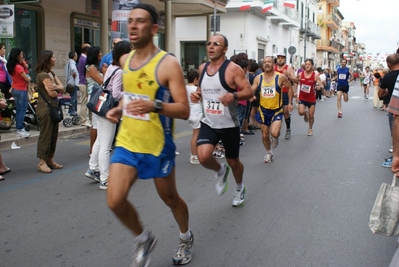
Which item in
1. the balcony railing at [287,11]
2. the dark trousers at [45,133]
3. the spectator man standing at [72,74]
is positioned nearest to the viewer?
the dark trousers at [45,133]

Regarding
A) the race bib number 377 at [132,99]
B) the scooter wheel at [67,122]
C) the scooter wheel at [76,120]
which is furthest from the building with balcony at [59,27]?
the race bib number 377 at [132,99]

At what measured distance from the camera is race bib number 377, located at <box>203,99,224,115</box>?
17.4 feet

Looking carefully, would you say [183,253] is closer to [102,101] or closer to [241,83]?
[241,83]

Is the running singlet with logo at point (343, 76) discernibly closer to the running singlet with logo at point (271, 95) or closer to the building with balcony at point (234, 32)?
the running singlet with logo at point (271, 95)

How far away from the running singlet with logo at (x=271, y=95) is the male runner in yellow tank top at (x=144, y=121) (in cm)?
474

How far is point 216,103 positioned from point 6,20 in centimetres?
592

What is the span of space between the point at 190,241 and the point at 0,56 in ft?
26.6

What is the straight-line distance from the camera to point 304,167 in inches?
305

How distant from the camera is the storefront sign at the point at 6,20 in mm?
9148

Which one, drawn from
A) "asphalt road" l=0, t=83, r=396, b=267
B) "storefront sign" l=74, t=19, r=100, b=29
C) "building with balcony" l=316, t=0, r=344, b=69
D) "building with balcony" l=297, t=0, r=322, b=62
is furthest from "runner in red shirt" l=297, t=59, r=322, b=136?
"building with balcony" l=316, t=0, r=344, b=69

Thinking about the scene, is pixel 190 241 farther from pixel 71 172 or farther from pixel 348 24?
pixel 348 24

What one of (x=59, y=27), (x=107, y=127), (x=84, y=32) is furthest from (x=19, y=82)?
(x=84, y=32)

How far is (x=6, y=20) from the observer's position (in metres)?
9.20

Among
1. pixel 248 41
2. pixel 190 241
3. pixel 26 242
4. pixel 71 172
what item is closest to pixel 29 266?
pixel 26 242
